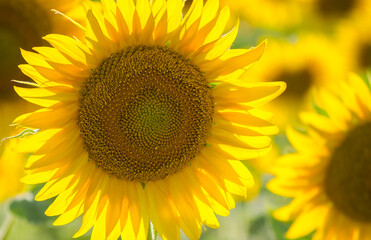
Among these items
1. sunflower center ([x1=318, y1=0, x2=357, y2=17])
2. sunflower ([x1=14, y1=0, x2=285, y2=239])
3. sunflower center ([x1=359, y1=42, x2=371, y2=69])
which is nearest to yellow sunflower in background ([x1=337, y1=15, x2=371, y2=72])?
sunflower center ([x1=359, y1=42, x2=371, y2=69])

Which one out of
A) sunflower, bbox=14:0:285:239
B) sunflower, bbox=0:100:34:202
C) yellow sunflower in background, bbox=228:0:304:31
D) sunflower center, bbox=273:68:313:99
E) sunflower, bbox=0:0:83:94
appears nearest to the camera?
sunflower, bbox=14:0:285:239

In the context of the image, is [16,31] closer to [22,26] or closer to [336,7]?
[22,26]

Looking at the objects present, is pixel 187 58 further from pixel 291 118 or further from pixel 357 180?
pixel 291 118

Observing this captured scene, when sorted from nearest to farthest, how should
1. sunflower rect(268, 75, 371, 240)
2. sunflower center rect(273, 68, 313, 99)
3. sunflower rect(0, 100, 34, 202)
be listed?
sunflower rect(0, 100, 34, 202) → sunflower rect(268, 75, 371, 240) → sunflower center rect(273, 68, 313, 99)

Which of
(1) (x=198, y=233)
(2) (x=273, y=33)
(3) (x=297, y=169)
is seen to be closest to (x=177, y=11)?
(1) (x=198, y=233)

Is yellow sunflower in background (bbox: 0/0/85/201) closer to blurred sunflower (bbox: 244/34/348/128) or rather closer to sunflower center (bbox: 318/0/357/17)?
blurred sunflower (bbox: 244/34/348/128)

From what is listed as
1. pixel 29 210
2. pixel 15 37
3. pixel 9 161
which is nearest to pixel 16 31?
pixel 15 37

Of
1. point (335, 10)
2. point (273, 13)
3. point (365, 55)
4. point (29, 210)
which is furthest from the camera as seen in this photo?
point (335, 10)
